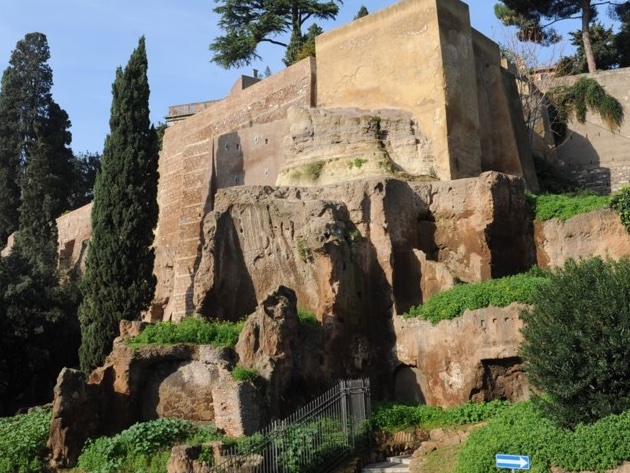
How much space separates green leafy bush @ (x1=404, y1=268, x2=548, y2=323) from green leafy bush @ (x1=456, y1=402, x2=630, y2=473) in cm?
307

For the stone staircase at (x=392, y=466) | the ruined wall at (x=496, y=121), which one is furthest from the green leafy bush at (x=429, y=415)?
the ruined wall at (x=496, y=121)

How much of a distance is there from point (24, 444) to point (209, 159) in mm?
16024

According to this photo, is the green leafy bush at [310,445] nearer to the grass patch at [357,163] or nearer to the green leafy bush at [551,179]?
the grass patch at [357,163]

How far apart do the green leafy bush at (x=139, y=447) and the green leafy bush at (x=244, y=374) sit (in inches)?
42.5

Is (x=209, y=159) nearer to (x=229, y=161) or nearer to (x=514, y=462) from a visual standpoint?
(x=229, y=161)

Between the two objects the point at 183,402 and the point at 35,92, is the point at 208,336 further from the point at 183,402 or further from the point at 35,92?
the point at 35,92

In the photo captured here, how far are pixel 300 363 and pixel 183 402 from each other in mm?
2414

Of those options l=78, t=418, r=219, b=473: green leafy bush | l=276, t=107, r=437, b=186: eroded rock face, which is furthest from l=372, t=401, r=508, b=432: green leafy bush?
l=276, t=107, r=437, b=186: eroded rock face

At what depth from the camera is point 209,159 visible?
102ft

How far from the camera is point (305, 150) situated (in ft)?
81.1

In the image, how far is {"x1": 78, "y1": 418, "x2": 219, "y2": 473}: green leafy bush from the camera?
1578cm

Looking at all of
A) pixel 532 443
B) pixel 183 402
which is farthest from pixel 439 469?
pixel 183 402

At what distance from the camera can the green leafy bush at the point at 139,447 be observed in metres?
15.8

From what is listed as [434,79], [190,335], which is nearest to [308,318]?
[190,335]
